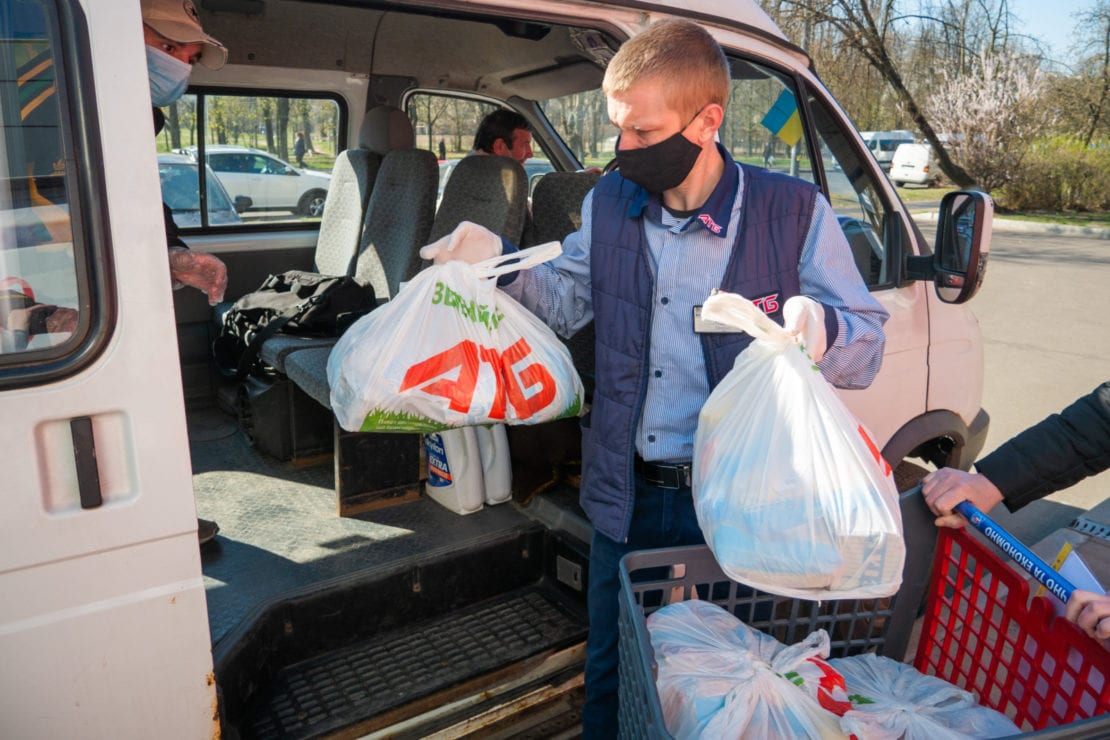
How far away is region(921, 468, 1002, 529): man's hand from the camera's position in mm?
1702

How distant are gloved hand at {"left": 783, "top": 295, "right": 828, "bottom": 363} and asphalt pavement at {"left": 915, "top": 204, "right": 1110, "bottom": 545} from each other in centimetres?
327

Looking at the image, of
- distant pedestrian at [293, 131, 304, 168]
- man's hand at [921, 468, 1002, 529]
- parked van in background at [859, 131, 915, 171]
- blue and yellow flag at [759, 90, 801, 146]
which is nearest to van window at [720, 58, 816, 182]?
blue and yellow flag at [759, 90, 801, 146]

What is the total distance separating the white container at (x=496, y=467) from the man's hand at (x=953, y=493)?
1754 millimetres

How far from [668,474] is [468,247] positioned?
0.72 metres

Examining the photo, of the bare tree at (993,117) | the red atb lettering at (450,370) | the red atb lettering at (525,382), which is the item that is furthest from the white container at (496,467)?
the bare tree at (993,117)

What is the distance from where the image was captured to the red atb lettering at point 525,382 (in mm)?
2131

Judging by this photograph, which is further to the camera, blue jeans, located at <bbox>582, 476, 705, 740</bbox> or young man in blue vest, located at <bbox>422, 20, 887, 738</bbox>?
blue jeans, located at <bbox>582, 476, 705, 740</bbox>

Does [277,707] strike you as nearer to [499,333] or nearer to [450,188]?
[499,333]

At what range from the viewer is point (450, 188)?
4.31 meters

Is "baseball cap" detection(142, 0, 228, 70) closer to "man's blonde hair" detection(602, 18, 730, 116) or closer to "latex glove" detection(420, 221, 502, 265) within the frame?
"latex glove" detection(420, 221, 502, 265)

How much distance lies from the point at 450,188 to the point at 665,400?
8.57 feet

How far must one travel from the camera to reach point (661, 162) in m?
1.92

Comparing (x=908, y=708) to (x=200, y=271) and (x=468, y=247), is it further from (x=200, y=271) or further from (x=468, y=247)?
(x=200, y=271)

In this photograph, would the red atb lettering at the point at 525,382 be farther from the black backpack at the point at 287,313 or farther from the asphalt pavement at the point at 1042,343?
the asphalt pavement at the point at 1042,343
